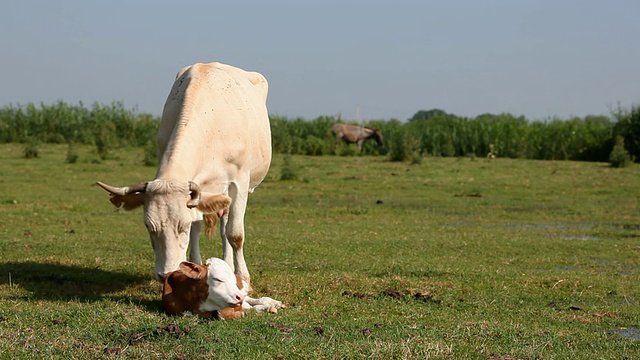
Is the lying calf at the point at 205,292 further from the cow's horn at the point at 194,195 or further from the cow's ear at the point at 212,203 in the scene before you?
the cow's ear at the point at 212,203

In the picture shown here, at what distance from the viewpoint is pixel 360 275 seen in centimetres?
956

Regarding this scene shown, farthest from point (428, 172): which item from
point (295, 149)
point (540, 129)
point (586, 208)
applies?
point (540, 129)

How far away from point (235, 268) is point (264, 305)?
76.7 inches

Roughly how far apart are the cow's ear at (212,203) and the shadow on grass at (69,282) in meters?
0.93

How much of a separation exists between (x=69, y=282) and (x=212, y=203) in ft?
6.56

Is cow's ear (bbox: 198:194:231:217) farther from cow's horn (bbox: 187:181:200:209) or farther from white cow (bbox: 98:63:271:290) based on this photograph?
cow's horn (bbox: 187:181:200:209)

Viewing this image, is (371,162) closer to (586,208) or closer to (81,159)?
(81,159)

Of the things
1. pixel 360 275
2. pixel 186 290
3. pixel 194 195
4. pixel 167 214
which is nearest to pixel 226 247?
pixel 360 275

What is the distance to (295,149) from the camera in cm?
3409

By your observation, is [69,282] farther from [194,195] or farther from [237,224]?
[194,195]

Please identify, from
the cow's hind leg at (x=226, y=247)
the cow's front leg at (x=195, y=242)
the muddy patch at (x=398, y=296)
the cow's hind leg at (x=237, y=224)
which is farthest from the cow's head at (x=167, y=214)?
the cow's hind leg at (x=226, y=247)

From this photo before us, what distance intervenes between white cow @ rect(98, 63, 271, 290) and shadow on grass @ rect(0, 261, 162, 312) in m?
0.70

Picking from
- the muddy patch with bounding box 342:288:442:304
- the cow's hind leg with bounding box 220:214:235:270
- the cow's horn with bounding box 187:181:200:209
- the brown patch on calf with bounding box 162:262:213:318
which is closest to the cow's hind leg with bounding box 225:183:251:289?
the cow's hind leg with bounding box 220:214:235:270

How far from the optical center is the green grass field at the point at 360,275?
6004mm
